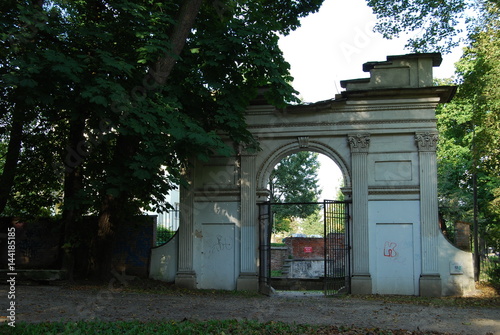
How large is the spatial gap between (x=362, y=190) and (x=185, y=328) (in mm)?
8355

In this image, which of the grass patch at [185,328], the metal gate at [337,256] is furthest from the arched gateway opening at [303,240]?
the grass patch at [185,328]

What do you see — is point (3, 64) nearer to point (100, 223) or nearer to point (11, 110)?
point (11, 110)

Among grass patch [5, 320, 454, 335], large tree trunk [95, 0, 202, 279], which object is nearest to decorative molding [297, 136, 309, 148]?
large tree trunk [95, 0, 202, 279]

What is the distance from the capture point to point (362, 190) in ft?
48.5

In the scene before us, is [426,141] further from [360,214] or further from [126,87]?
[126,87]

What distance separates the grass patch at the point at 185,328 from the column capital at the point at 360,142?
7.24m

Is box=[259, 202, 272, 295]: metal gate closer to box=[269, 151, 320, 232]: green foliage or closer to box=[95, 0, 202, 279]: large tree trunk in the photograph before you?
box=[95, 0, 202, 279]: large tree trunk

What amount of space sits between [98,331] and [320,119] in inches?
378

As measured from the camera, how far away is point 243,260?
1500 cm

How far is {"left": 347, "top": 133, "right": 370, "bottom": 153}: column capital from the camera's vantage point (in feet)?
48.9

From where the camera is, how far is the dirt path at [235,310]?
9.16 metres

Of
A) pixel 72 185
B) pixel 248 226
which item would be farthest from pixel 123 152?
pixel 248 226

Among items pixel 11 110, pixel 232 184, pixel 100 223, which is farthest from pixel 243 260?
pixel 11 110

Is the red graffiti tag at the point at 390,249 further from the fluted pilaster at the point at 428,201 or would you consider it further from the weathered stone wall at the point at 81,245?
the weathered stone wall at the point at 81,245
